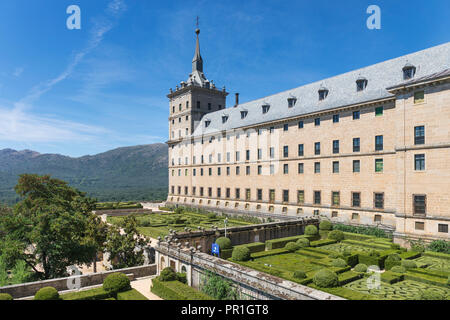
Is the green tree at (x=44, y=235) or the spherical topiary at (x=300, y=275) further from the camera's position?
the green tree at (x=44, y=235)

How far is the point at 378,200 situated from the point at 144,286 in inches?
1143

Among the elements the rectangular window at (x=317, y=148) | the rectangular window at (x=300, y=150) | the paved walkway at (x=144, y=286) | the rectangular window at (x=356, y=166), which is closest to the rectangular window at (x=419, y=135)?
the rectangular window at (x=356, y=166)

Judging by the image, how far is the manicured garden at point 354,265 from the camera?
19.2 meters

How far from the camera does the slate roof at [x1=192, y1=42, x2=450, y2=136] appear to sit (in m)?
34.3

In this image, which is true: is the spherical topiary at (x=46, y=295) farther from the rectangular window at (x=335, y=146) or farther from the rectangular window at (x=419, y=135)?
the rectangular window at (x=335, y=146)

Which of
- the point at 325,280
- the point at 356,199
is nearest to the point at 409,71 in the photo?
the point at 356,199

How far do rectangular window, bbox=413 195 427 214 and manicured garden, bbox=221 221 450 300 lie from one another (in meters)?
3.78

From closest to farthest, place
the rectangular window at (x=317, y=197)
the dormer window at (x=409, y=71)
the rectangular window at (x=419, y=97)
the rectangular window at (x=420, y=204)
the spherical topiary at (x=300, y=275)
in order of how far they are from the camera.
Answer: the spherical topiary at (x=300, y=275) < the rectangular window at (x=420, y=204) < the rectangular window at (x=419, y=97) < the dormer window at (x=409, y=71) < the rectangular window at (x=317, y=197)

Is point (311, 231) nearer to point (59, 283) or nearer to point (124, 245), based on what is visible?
point (124, 245)

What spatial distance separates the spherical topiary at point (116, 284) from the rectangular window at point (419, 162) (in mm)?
28998

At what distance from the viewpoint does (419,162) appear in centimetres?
3066
